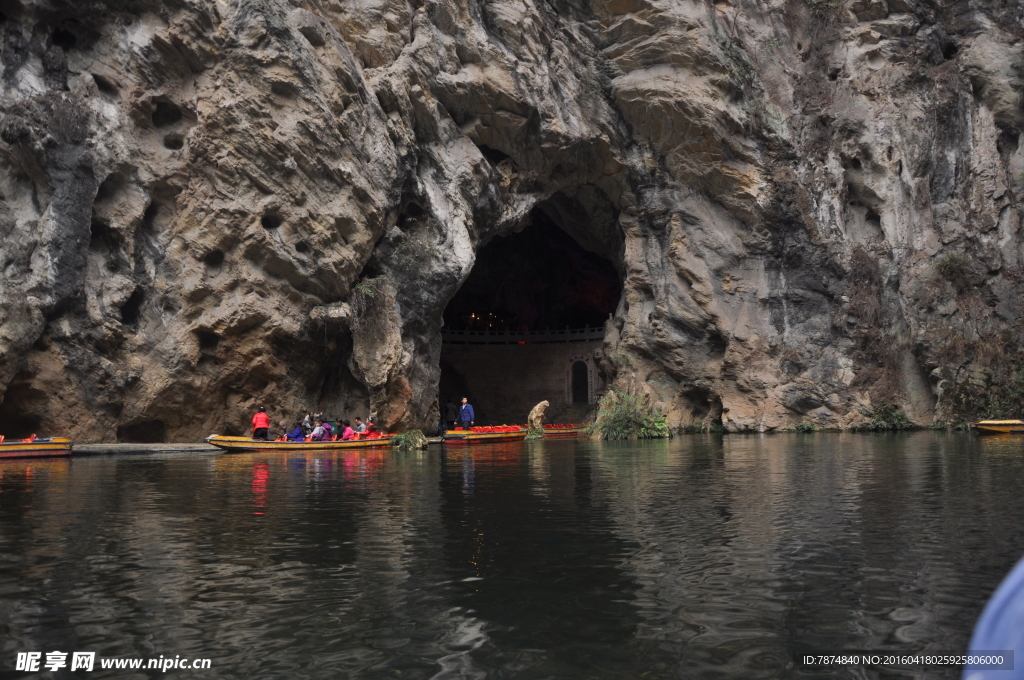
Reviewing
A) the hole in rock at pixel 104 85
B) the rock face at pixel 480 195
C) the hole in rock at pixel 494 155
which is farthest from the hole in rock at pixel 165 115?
the hole in rock at pixel 494 155

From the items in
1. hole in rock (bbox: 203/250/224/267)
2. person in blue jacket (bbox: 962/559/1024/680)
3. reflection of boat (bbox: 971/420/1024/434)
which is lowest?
reflection of boat (bbox: 971/420/1024/434)

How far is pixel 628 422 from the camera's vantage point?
2562cm

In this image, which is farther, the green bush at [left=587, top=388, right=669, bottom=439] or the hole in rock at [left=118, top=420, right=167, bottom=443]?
the green bush at [left=587, top=388, right=669, bottom=439]

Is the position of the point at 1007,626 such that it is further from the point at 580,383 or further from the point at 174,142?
the point at 580,383

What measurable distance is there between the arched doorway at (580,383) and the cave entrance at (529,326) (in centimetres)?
6

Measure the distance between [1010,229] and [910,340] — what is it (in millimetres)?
5876

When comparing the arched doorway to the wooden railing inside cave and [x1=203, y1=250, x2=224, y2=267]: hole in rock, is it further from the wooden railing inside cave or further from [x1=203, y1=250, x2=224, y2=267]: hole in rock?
[x1=203, y1=250, x2=224, y2=267]: hole in rock

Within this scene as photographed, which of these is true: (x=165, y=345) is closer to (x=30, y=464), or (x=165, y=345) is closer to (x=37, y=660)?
(x=30, y=464)

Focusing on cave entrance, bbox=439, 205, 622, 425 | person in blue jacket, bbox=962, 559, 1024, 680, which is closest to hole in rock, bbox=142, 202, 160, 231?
cave entrance, bbox=439, 205, 622, 425

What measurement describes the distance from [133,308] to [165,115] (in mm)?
6176

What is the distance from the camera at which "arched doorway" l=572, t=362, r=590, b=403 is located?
44094mm

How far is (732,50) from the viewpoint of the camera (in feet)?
101

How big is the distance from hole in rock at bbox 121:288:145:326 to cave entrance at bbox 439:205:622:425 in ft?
66.1

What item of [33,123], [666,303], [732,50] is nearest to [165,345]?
[33,123]
